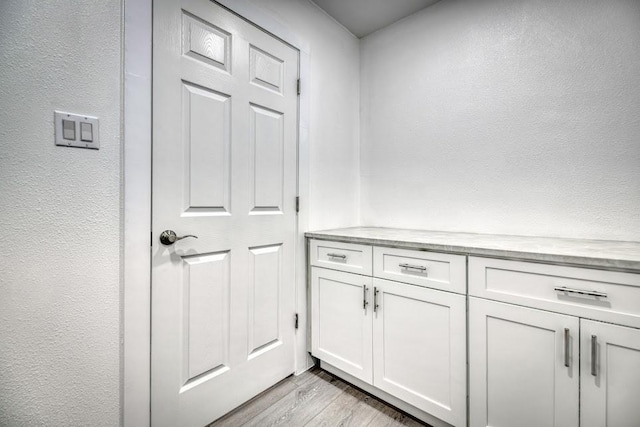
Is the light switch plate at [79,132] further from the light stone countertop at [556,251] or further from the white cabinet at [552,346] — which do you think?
the white cabinet at [552,346]

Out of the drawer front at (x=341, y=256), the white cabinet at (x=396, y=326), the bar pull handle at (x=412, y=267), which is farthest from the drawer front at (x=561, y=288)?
the drawer front at (x=341, y=256)

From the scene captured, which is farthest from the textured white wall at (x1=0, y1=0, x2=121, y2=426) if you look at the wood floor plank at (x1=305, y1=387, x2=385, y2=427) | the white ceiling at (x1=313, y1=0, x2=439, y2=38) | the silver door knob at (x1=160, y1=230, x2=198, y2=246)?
the white ceiling at (x1=313, y1=0, x2=439, y2=38)

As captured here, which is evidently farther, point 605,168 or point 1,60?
point 605,168

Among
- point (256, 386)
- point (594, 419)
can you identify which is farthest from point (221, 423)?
point (594, 419)

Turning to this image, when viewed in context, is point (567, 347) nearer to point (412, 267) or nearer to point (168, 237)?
point (412, 267)

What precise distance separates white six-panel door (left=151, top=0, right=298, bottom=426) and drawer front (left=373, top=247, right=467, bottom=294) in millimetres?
578

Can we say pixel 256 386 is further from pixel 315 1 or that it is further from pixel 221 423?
pixel 315 1

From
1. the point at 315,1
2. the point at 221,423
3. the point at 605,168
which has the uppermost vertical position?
the point at 315,1

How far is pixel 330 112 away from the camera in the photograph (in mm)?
2061

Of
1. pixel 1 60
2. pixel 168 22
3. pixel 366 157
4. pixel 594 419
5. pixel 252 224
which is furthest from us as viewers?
pixel 366 157

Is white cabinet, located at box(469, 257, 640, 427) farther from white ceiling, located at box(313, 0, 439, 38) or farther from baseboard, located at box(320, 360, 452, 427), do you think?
white ceiling, located at box(313, 0, 439, 38)

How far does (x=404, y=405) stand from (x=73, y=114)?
1902 mm

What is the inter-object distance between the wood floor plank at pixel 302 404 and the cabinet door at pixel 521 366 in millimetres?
723

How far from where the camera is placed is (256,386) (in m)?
1.58
